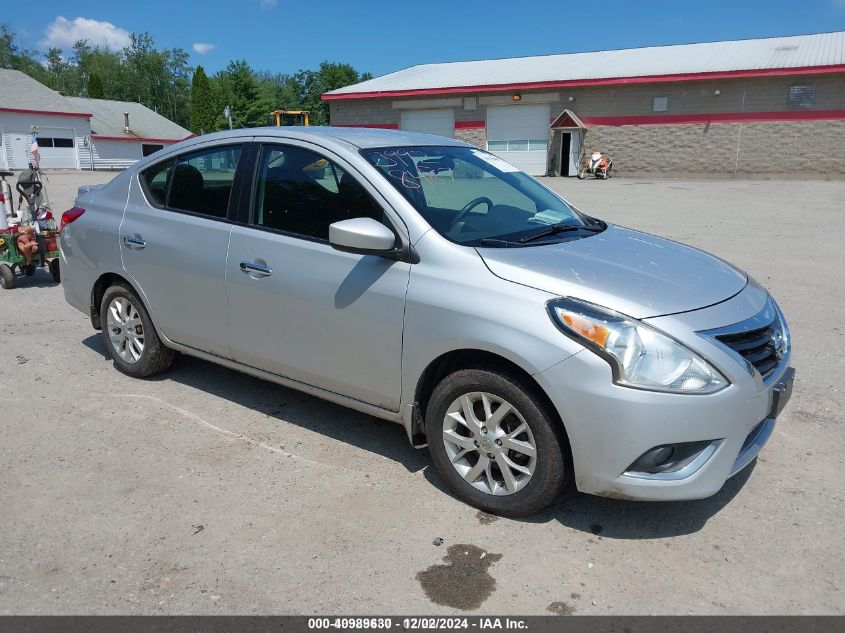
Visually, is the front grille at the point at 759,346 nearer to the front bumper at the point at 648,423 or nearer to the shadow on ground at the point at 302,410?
the front bumper at the point at 648,423

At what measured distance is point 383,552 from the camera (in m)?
3.09

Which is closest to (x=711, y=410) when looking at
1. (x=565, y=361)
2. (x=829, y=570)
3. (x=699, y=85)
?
(x=565, y=361)

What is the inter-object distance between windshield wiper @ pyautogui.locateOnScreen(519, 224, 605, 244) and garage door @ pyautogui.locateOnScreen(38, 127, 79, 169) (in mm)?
50400

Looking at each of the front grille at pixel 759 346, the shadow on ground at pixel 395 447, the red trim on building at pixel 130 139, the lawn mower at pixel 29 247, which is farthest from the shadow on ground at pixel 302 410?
the red trim on building at pixel 130 139

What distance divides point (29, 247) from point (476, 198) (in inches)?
267

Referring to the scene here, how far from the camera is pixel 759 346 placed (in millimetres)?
3182

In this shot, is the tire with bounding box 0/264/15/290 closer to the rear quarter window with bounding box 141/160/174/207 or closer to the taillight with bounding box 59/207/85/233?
the taillight with bounding box 59/207/85/233

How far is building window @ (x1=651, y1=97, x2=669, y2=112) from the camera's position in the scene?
31375 millimetres

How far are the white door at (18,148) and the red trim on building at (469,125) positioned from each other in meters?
29.0

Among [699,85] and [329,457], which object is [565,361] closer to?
[329,457]

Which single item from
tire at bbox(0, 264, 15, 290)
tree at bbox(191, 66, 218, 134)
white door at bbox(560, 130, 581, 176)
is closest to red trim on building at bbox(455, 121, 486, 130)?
white door at bbox(560, 130, 581, 176)

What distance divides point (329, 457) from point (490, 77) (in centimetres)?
3499

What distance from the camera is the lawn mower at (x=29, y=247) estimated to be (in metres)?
8.41

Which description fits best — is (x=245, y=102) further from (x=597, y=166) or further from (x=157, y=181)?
(x=157, y=181)
